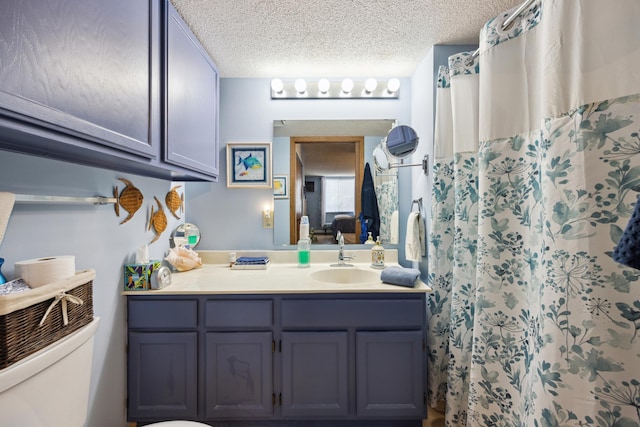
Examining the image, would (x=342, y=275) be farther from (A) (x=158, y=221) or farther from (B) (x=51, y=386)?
(B) (x=51, y=386)

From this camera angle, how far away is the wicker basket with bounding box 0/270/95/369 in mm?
734

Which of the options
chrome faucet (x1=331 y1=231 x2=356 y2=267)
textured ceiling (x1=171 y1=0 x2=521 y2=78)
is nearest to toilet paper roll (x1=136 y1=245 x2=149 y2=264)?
chrome faucet (x1=331 y1=231 x2=356 y2=267)

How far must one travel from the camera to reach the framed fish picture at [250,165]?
208cm

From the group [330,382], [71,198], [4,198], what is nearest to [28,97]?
[4,198]

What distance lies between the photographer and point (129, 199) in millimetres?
1466

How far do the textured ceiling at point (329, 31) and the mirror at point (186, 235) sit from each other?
45.6 inches

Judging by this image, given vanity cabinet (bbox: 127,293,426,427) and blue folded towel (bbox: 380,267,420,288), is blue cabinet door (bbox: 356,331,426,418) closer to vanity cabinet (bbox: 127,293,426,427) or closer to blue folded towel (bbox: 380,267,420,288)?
vanity cabinet (bbox: 127,293,426,427)

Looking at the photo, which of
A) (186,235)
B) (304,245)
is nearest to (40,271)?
(186,235)

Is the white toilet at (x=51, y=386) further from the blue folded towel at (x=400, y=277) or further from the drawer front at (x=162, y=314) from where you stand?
the blue folded towel at (x=400, y=277)

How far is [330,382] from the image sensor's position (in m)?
1.48

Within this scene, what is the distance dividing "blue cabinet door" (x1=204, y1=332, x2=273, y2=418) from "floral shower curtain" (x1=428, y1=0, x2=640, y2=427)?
3.26ft

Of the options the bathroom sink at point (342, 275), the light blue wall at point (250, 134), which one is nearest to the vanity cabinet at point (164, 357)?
the light blue wall at point (250, 134)

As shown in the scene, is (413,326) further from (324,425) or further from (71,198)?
(71,198)

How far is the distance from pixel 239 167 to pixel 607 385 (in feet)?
6.88
